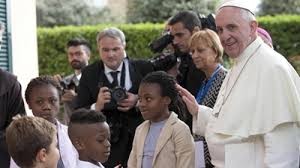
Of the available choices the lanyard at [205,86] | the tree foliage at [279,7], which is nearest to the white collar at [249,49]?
the lanyard at [205,86]

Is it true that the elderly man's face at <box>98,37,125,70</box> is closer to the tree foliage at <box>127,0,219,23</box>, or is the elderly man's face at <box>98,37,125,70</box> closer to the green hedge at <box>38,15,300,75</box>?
the green hedge at <box>38,15,300,75</box>

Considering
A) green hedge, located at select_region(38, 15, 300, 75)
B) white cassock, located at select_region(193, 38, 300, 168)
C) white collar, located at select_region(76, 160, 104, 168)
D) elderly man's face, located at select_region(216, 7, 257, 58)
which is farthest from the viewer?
green hedge, located at select_region(38, 15, 300, 75)

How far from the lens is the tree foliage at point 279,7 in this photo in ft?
84.2

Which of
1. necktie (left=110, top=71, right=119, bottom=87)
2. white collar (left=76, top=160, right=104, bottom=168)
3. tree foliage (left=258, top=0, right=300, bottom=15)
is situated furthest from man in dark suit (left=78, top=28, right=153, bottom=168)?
tree foliage (left=258, top=0, right=300, bottom=15)

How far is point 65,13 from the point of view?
27078 mm

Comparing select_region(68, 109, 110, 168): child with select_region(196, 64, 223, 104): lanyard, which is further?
select_region(196, 64, 223, 104): lanyard

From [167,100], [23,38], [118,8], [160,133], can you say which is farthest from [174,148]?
[118,8]

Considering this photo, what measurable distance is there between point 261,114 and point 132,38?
13751 mm

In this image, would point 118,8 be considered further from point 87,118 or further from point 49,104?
point 87,118

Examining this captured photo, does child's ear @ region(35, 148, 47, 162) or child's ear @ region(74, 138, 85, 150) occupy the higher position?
child's ear @ region(35, 148, 47, 162)

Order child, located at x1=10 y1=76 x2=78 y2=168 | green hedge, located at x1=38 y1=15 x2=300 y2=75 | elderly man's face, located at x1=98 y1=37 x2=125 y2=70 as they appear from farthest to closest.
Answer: green hedge, located at x1=38 y1=15 x2=300 y2=75
elderly man's face, located at x1=98 y1=37 x2=125 y2=70
child, located at x1=10 y1=76 x2=78 y2=168

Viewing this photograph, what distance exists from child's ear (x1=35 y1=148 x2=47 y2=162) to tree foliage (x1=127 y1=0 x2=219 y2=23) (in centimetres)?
1897

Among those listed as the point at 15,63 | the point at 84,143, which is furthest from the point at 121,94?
the point at 15,63

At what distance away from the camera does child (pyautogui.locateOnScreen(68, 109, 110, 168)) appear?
452 centimetres
